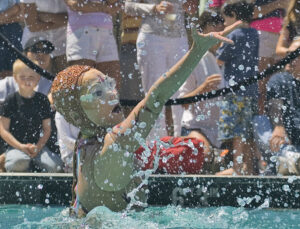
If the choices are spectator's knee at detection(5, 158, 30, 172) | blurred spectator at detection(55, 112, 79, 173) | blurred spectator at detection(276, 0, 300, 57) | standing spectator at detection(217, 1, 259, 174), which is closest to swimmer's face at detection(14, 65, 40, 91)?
blurred spectator at detection(55, 112, 79, 173)

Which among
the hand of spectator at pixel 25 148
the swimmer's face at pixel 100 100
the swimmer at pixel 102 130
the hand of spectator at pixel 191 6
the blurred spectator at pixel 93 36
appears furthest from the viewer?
the hand of spectator at pixel 25 148

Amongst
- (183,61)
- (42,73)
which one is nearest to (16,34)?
(42,73)

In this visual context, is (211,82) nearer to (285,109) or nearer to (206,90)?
(206,90)

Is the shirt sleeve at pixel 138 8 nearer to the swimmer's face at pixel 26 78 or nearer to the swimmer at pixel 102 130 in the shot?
the swimmer's face at pixel 26 78

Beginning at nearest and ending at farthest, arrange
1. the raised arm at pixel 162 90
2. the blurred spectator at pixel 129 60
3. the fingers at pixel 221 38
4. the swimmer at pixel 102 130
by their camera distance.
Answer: the fingers at pixel 221 38
the raised arm at pixel 162 90
the swimmer at pixel 102 130
the blurred spectator at pixel 129 60

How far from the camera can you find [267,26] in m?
5.84

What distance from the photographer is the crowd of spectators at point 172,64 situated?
5.49 metres

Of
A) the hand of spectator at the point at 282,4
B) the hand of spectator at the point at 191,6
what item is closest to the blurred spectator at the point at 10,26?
the hand of spectator at the point at 191,6

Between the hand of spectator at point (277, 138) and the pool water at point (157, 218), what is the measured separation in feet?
3.45

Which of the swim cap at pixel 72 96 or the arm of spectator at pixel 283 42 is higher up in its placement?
the arm of spectator at pixel 283 42

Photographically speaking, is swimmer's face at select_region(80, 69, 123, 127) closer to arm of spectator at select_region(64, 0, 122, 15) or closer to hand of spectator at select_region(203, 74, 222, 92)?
arm of spectator at select_region(64, 0, 122, 15)

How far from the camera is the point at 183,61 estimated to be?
3051mm

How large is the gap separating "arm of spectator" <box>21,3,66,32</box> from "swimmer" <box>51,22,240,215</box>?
2515mm

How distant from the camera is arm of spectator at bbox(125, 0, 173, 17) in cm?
551
